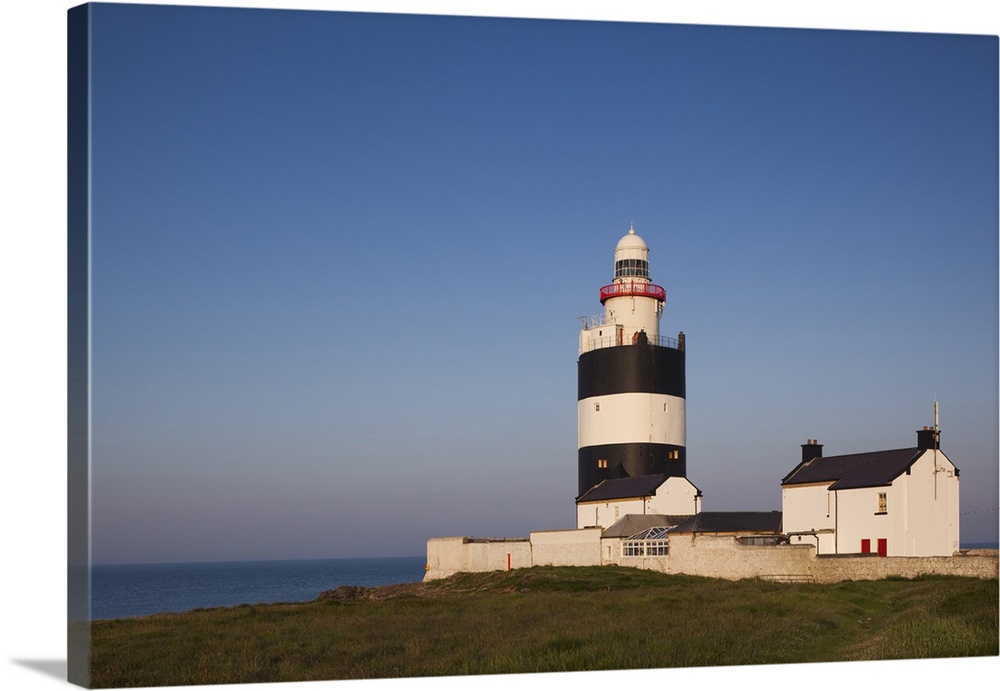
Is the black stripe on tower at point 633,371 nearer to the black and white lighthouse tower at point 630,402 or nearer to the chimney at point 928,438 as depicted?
the black and white lighthouse tower at point 630,402

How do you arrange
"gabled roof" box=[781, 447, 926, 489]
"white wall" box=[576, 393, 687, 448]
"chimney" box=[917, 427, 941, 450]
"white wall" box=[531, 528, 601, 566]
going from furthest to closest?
"white wall" box=[576, 393, 687, 448] → "white wall" box=[531, 528, 601, 566] → "gabled roof" box=[781, 447, 926, 489] → "chimney" box=[917, 427, 941, 450]

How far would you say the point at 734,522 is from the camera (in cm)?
2664

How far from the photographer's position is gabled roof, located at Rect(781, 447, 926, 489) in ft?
80.3

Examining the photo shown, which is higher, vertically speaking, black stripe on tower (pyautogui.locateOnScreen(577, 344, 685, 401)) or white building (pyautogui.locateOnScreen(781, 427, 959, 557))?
black stripe on tower (pyautogui.locateOnScreen(577, 344, 685, 401))

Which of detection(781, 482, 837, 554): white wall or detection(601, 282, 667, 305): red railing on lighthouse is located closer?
detection(781, 482, 837, 554): white wall

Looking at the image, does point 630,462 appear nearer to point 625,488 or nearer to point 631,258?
point 625,488

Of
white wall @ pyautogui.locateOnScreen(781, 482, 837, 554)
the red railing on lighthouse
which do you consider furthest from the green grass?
the red railing on lighthouse

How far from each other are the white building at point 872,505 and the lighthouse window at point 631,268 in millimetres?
4687

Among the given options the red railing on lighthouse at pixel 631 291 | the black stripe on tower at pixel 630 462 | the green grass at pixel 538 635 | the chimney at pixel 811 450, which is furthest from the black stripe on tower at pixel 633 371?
the green grass at pixel 538 635

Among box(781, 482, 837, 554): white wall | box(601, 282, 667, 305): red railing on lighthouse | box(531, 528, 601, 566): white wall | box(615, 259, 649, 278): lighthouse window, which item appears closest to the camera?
box(615, 259, 649, 278): lighthouse window

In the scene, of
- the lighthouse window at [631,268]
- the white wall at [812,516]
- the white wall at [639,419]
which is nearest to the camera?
the lighthouse window at [631,268]

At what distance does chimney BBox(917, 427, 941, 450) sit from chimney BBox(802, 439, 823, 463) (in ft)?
5.40

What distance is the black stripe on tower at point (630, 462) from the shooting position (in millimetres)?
30734

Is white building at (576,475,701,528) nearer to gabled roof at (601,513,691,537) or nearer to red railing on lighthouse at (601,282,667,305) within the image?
gabled roof at (601,513,691,537)
